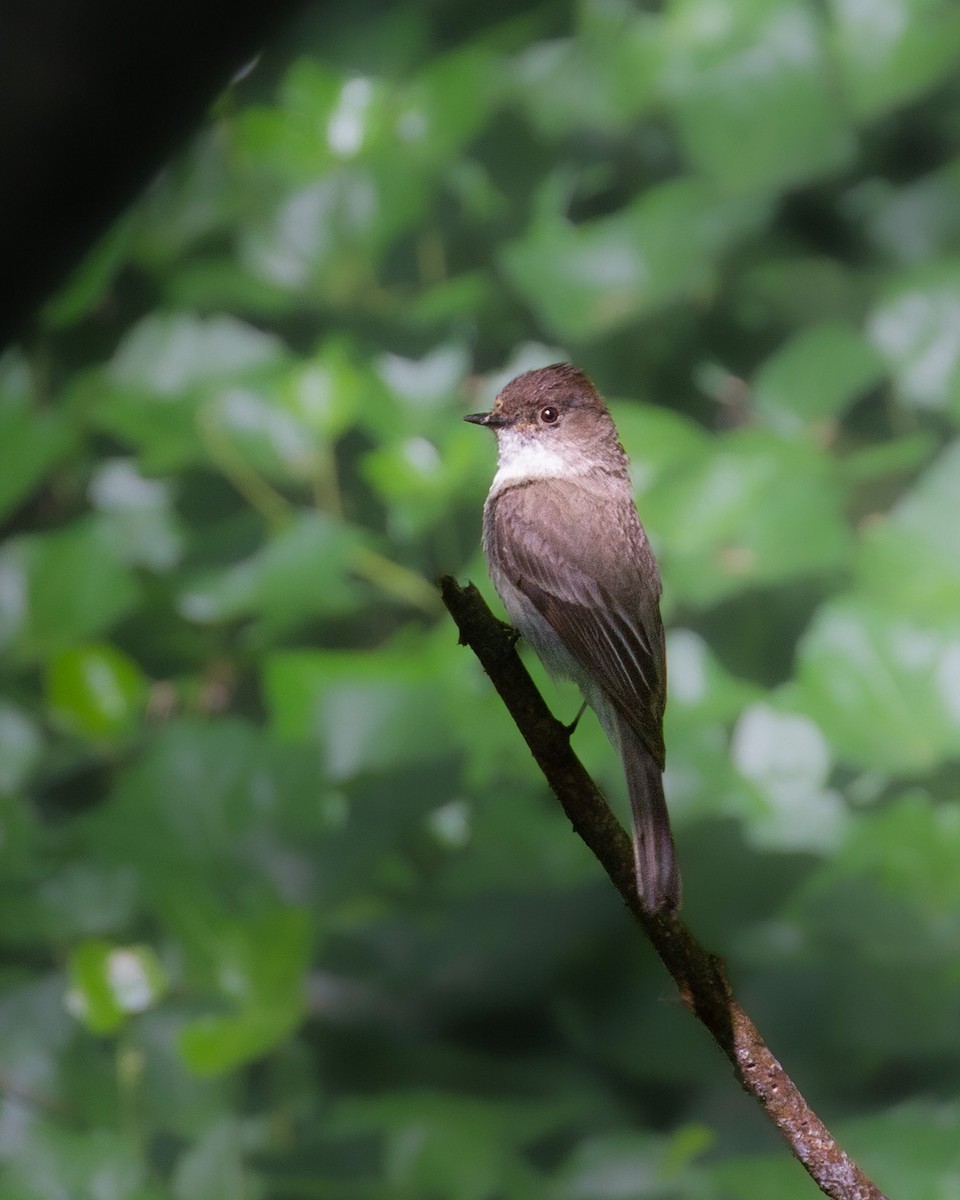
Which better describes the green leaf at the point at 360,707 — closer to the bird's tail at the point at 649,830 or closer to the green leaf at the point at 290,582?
the green leaf at the point at 290,582

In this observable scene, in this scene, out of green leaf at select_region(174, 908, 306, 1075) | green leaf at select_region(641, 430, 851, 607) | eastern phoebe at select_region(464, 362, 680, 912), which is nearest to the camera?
eastern phoebe at select_region(464, 362, 680, 912)

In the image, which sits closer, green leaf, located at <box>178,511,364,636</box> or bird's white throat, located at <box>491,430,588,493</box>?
bird's white throat, located at <box>491,430,588,493</box>

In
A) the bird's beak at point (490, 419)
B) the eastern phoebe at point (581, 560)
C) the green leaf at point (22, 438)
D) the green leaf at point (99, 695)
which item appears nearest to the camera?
the eastern phoebe at point (581, 560)

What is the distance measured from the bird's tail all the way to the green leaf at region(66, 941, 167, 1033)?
61.2 inches

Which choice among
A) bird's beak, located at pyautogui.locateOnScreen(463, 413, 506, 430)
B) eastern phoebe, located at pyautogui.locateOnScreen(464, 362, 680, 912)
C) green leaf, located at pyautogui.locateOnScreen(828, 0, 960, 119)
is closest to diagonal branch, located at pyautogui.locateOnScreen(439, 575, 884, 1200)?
eastern phoebe, located at pyautogui.locateOnScreen(464, 362, 680, 912)

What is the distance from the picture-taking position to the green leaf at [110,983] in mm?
2414

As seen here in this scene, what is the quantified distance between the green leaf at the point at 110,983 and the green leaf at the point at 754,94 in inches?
75.6

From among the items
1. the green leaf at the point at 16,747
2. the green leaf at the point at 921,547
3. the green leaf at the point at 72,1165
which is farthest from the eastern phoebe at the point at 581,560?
the green leaf at the point at 72,1165

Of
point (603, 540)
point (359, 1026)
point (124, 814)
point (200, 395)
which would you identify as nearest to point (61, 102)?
point (603, 540)

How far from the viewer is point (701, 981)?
2.72ft

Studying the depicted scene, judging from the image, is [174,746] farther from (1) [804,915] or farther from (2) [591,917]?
(1) [804,915]

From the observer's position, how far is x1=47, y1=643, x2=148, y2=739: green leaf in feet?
8.41

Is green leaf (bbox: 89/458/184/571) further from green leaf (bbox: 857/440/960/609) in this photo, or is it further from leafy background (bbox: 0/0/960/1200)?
green leaf (bbox: 857/440/960/609)

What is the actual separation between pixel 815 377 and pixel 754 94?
0.60m
